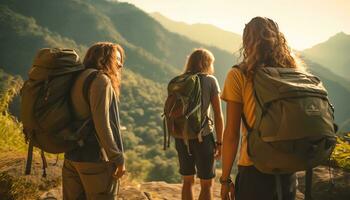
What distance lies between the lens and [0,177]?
13.5 feet

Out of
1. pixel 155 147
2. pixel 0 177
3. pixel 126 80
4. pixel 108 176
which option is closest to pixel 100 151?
pixel 108 176

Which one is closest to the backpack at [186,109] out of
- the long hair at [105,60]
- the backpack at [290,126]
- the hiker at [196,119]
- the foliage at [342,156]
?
the hiker at [196,119]

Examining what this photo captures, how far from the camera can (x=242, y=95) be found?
185cm

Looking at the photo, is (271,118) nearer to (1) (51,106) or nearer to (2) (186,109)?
(1) (51,106)

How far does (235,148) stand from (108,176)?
96 centimetres

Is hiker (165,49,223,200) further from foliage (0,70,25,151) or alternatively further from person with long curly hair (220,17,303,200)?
foliage (0,70,25,151)

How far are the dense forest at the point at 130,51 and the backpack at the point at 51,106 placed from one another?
39.8 meters

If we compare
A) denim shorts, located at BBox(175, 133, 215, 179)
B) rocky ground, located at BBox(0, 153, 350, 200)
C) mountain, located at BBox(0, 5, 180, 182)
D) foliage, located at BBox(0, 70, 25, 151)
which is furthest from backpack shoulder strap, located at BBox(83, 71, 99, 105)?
mountain, located at BBox(0, 5, 180, 182)

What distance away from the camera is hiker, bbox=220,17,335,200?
5.06 feet

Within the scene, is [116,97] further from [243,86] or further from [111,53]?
[243,86]

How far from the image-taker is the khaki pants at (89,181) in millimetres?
→ 2256

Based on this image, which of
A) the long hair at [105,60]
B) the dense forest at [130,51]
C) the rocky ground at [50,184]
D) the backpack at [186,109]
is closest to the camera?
the long hair at [105,60]

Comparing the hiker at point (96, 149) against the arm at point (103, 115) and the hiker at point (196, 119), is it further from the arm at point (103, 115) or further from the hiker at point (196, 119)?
the hiker at point (196, 119)

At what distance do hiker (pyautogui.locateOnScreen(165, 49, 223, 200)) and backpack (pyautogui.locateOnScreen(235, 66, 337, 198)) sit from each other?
1555mm
